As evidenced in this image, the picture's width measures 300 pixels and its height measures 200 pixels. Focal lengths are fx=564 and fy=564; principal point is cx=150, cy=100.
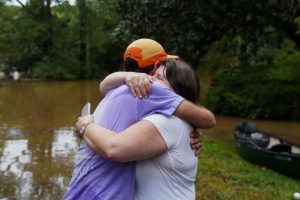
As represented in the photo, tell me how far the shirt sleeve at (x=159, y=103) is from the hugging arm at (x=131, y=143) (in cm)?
6

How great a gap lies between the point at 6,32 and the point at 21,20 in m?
1.45

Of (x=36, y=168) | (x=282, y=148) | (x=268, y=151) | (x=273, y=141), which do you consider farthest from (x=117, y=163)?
(x=273, y=141)

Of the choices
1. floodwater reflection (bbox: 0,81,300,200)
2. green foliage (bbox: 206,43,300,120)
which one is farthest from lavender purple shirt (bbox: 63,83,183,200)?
green foliage (bbox: 206,43,300,120)

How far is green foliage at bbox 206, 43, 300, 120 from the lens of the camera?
65.5 feet

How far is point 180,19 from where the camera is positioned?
1166 cm

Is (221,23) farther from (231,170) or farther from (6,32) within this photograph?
(6,32)

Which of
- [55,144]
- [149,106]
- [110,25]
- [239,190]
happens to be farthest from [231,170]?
[110,25]

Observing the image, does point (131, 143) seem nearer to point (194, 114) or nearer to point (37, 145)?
point (194, 114)

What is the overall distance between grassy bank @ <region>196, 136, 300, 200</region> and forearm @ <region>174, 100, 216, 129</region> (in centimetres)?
498

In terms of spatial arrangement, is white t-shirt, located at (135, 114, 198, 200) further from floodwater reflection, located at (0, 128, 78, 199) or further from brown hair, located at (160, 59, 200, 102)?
floodwater reflection, located at (0, 128, 78, 199)

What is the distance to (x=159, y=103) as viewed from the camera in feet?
7.24

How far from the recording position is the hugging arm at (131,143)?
6.92 ft

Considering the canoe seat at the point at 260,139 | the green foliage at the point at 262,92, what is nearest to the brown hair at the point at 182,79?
the canoe seat at the point at 260,139

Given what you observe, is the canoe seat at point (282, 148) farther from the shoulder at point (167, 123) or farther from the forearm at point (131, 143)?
the forearm at point (131, 143)
